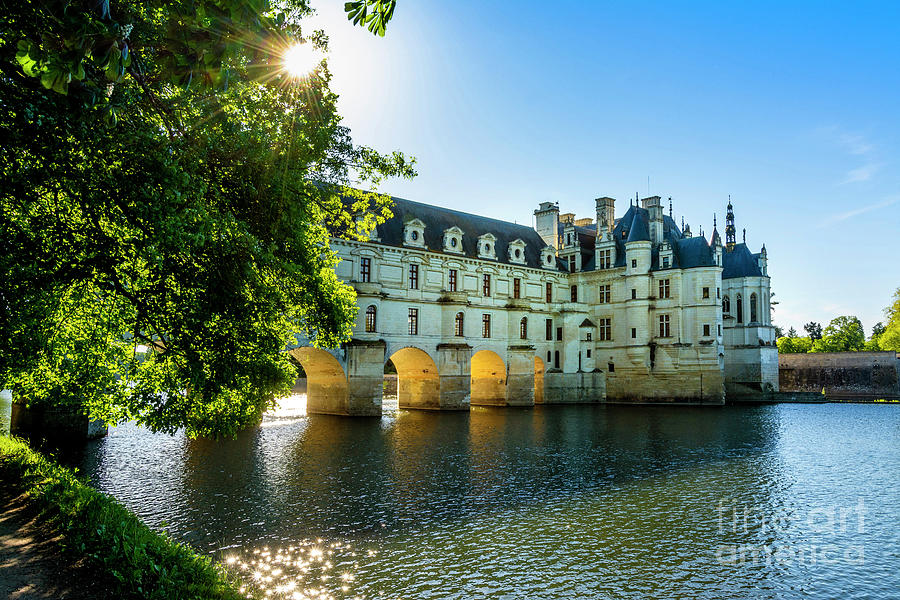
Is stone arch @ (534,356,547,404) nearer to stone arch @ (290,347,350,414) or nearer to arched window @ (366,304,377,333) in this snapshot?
arched window @ (366,304,377,333)

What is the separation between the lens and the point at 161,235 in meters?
8.69

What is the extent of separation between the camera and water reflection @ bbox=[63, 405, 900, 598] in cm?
1130

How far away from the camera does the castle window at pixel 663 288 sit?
53.1 meters

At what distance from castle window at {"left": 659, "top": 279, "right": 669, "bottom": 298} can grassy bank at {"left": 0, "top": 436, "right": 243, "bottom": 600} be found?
1924 inches

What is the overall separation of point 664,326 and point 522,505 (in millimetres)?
40580

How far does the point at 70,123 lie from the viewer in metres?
7.47

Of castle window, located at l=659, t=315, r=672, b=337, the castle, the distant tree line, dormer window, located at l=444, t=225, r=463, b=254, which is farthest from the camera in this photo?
the distant tree line

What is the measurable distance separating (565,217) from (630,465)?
44.3 m

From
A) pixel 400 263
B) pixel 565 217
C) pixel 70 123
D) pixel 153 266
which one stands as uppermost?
pixel 565 217

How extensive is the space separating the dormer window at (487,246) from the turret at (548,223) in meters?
10.5

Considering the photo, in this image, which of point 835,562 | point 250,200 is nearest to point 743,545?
point 835,562

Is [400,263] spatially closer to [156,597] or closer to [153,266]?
[153,266]

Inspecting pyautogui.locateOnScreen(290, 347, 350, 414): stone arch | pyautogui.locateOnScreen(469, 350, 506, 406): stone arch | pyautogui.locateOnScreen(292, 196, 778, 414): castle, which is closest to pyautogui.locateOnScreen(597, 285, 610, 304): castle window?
pyautogui.locateOnScreen(292, 196, 778, 414): castle

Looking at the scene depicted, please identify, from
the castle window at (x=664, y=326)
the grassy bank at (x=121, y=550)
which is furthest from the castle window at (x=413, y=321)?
the grassy bank at (x=121, y=550)
